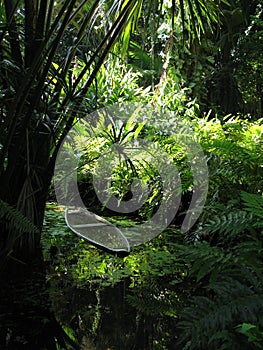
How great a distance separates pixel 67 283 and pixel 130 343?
22.3 inches

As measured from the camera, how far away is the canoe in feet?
7.40

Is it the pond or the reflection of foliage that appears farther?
the pond

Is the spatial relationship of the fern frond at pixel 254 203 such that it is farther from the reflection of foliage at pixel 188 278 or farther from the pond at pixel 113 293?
the pond at pixel 113 293

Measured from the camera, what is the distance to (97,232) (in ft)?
8.39

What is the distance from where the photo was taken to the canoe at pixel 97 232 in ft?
7.40

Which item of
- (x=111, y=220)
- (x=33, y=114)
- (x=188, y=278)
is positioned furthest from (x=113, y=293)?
(x=111, y=220)

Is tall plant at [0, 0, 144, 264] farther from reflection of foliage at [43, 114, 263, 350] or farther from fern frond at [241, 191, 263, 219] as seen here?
fern frond at [241, 191, 263, 219]

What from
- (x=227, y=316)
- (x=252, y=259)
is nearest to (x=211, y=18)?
(x=252, y=259)

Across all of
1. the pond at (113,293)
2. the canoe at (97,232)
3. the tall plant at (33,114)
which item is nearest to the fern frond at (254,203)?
the pond at (113,293)

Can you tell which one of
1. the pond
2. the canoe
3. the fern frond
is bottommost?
the canoe

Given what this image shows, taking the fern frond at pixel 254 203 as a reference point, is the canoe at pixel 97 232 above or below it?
below

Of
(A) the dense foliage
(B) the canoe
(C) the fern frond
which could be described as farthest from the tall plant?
(C) the fern frond

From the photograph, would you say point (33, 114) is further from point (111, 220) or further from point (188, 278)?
point (111, 220)

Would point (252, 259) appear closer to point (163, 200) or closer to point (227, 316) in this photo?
point (227, 316)
